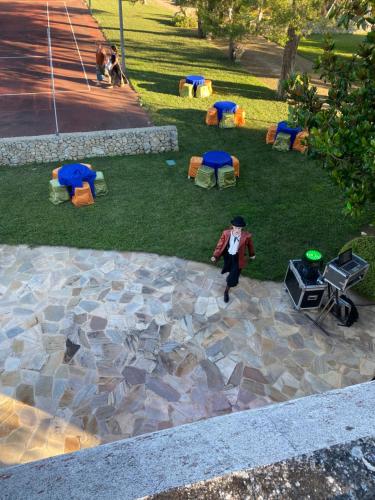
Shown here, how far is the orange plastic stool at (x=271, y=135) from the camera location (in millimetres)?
14172

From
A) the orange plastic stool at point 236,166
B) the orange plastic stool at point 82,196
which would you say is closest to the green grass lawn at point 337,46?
the orange plastic stool at point 236,166

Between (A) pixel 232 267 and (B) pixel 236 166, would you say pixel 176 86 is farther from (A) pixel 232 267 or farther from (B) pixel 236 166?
(A) pixel 232 267

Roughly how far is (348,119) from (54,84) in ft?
56.2

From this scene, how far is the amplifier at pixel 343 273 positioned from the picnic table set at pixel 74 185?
665cm

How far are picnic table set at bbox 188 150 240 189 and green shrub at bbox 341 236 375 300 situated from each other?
4514 mm

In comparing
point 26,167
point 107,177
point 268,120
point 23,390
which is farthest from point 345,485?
point 268,120

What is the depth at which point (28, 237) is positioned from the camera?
9641mm

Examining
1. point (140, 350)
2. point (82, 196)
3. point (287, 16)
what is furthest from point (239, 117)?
point (140, 350)

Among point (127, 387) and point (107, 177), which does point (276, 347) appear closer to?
point (127, 387)

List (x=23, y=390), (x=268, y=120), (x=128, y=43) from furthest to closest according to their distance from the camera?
(x=128, y=43) → (x=268, y=120) → (x=23, y=390)

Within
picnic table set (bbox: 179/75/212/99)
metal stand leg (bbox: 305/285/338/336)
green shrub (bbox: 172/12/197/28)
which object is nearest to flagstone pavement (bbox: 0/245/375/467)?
metal stand leg (bbox: 305/285/338/336)

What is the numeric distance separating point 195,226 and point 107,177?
3.63m

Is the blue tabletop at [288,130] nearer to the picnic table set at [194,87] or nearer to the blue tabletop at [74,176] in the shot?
the picnic table set at [194,87]

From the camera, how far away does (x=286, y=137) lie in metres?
13.8
